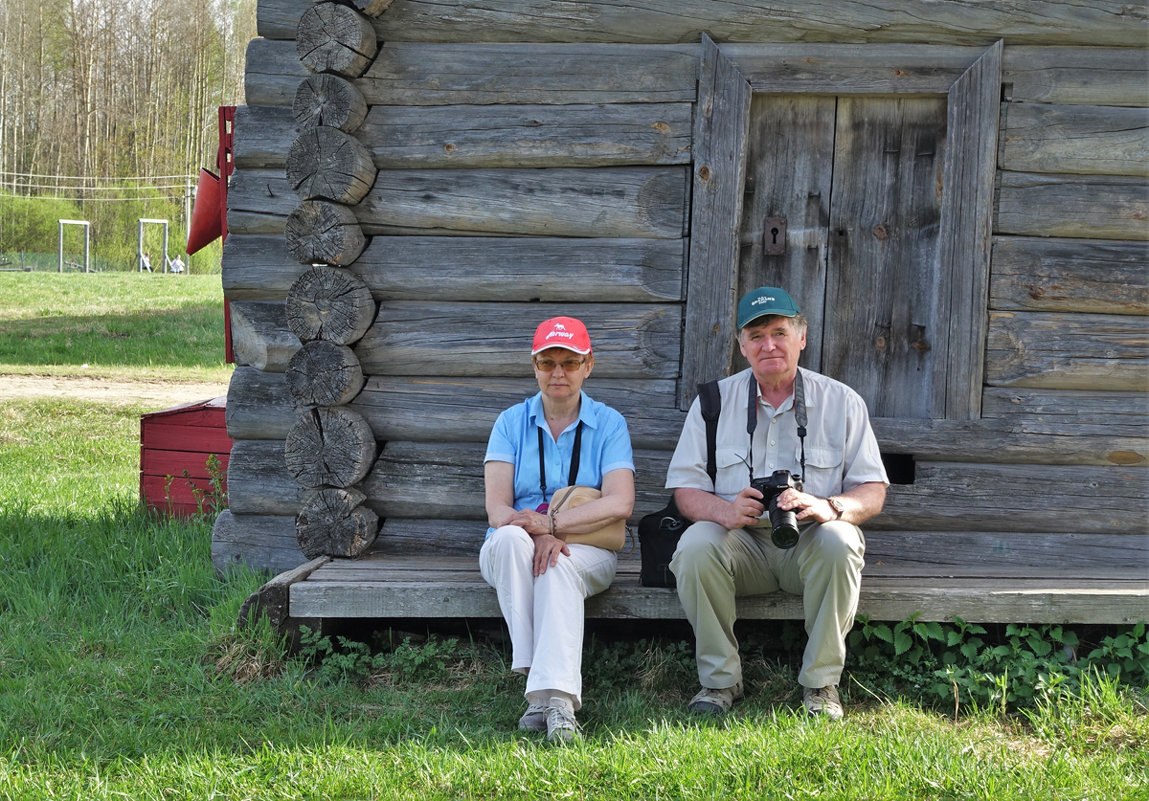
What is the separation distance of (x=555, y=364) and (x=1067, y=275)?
2.45m

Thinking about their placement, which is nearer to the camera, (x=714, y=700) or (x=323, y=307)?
(x=714, y=700)

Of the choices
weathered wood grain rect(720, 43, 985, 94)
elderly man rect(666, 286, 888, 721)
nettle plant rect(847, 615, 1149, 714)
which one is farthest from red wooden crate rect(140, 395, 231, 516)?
nettle plant rect(847, 615, 1149, 714)

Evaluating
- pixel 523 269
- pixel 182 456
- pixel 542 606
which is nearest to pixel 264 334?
pixel 523 269

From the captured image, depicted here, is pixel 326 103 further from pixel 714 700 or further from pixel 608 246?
pixel 714 700

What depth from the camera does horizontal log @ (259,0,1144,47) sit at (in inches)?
179

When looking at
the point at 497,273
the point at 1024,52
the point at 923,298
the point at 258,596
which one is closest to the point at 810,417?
the point at 923,298

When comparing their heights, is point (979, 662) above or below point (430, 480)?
below

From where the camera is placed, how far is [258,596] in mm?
4160

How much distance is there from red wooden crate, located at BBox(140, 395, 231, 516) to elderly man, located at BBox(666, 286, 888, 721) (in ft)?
11.3

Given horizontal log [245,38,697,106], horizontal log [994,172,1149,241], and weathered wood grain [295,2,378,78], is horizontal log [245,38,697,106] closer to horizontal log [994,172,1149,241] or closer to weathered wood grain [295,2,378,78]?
weathered wood grain [295,2,378,78]

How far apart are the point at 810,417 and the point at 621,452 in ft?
2.51

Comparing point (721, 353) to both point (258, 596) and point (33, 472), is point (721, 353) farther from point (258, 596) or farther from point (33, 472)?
point (33, 472)

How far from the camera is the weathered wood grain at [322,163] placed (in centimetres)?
463

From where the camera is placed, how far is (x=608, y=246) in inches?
188
